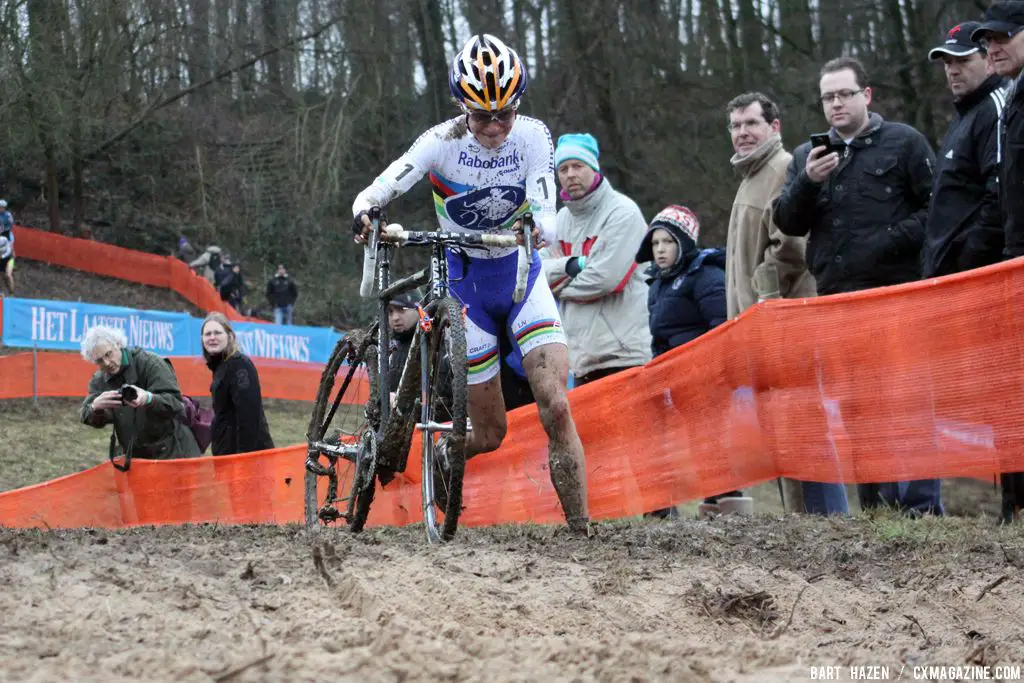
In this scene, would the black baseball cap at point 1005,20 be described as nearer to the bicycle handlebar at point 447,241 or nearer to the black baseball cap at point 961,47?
the black baseball cap at point 961,47

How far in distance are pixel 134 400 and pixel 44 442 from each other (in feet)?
13.6

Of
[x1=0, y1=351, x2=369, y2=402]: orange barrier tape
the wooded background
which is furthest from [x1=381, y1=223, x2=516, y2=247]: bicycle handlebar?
[x1=0, y1=351, x2=369, y2=402]: orange barrier tape

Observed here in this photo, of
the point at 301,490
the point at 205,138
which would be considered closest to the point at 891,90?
the point at 301,490

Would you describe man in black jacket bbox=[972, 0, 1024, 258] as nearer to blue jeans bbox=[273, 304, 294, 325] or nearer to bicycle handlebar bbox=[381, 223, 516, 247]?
bicycle handlebar bbox=[381, 223, 516, 247]

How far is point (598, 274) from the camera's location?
8.70 m

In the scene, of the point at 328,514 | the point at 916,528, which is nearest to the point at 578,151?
the point at 328,514

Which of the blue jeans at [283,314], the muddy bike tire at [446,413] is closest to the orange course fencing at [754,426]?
the muddy bike tire at [446,413]

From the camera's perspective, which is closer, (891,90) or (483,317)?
(483,317)

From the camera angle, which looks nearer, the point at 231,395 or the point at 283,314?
the point at 231,395

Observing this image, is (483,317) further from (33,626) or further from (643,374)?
(33,626)

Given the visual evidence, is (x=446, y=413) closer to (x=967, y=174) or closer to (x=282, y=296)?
(x=967, y=174)

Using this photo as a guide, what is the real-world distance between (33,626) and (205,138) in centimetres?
3859

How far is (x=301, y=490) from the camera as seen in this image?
9555 mm

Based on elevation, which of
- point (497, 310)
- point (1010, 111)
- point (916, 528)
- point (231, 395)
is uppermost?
point (1010, 111)
